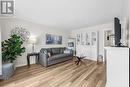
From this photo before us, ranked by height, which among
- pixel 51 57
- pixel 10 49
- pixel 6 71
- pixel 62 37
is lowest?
pixel 6 71

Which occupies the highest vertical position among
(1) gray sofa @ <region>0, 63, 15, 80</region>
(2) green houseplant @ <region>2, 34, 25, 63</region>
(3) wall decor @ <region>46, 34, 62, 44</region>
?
(3) wall decor @ <region>46, 34, 62, 44</region>

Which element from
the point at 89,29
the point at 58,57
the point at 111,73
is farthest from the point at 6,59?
the point at 89,29

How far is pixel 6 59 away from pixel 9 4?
1835 mm

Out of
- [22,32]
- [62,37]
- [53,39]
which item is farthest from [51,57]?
[62,37]

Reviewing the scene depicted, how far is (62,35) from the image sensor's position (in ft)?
25.1

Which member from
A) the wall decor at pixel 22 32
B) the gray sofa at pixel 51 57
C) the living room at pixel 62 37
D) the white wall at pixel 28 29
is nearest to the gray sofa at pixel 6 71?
the living room at pixel 62 37

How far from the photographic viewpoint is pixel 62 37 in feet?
25.0

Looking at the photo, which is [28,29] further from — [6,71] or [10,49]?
[6,71]

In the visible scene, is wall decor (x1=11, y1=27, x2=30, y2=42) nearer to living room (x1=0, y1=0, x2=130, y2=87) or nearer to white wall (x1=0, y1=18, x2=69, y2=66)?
living room (x1=0, y1=0, x2=130, y2=87)

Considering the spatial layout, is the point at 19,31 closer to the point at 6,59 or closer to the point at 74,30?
the point at 6,59

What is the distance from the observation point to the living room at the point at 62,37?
2986 millimetres

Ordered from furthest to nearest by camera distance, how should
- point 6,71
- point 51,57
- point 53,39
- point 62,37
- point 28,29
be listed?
point 62,37 → point 53,39 → point 28,29 → point 51,57 → point 6,71

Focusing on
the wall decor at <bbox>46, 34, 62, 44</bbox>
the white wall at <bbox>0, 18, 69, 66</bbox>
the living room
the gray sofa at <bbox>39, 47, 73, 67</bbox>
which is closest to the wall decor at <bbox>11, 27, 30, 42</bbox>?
the living room

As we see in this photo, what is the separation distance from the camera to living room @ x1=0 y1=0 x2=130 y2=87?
9.80 ft
